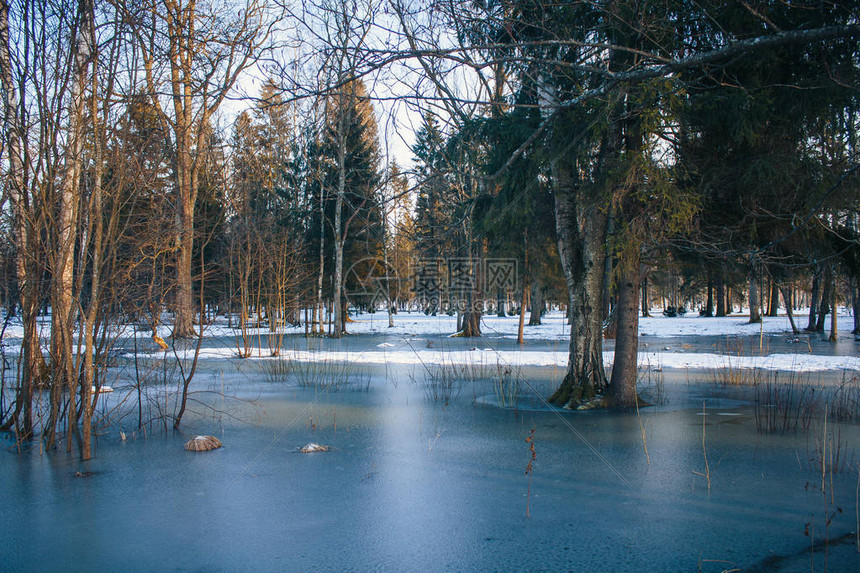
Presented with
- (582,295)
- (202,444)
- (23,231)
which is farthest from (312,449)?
(582,295)

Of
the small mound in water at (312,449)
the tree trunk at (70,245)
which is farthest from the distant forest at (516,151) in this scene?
the small mound in water at (312,449)

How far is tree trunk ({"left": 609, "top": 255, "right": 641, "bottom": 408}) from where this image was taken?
916 cm

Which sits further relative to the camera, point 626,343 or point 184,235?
point 184,235

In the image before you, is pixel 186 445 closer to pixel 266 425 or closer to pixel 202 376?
pixel 266 425

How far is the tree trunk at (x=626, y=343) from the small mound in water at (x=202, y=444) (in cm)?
576

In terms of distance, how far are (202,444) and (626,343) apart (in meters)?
6.09

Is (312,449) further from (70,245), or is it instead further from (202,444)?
(70,245)

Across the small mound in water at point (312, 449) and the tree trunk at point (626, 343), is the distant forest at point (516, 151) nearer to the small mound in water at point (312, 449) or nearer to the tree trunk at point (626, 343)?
the tree trunk at point (626, 343)

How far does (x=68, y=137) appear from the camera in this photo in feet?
20.3

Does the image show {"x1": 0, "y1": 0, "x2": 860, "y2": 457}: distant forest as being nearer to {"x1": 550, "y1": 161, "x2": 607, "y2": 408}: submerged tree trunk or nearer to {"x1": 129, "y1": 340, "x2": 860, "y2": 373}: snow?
{"x1": 550, "y1": 161, "x2": 607, "y2": 408}: submerged tree trunk

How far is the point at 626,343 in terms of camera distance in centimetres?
919

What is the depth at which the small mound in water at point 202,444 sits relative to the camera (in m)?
6.56

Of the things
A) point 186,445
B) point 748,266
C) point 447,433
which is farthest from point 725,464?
point 186,445

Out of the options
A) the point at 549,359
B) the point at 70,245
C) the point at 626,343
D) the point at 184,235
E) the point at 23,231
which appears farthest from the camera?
the point at 549,359
